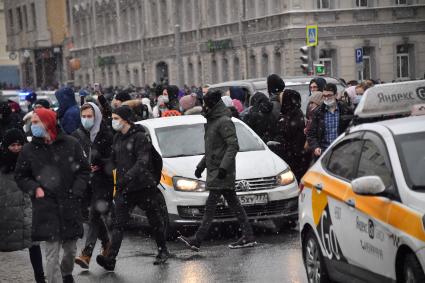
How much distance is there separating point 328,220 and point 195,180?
535 centimetres

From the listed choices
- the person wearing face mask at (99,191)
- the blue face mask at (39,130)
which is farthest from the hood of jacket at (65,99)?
the blue face mask at (39,130)

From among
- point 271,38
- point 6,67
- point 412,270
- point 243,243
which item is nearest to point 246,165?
point 243,243

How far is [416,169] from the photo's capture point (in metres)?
8.88

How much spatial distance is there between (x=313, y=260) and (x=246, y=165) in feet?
16.5

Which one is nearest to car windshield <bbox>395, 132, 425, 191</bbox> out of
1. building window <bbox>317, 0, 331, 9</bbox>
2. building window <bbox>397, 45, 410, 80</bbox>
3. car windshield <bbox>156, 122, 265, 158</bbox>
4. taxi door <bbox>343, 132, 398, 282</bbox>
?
taxi door <bbox>343, 132, 398, 282</bbox>

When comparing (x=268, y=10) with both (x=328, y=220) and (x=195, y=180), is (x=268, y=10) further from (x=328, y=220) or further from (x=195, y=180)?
(x=328, y=220)

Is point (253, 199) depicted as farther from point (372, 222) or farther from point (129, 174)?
point (372, 222)

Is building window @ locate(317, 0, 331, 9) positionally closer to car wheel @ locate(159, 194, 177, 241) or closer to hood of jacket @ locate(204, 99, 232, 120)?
car wheel @ locate(159, 194, 177, 241)

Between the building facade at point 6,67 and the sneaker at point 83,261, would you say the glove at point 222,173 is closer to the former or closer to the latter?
the sneaker at point 83,261

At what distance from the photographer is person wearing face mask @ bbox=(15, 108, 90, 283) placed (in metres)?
10.7

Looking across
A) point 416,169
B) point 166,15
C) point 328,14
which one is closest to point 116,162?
point 416,169

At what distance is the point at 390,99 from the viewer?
10.6 metres

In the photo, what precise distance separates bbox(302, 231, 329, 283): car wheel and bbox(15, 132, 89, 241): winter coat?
1.93 metres

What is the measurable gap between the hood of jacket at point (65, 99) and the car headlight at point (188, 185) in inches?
83.7
